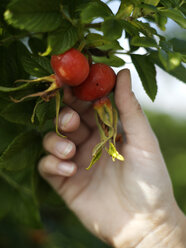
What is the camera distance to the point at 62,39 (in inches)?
33.4

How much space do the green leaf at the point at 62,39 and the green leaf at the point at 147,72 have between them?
0.33m

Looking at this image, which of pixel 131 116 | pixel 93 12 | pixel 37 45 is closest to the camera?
pixel 93 12

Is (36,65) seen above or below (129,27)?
below

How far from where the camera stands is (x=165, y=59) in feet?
2.63

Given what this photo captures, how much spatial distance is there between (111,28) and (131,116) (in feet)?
2.21

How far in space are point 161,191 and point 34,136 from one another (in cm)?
72

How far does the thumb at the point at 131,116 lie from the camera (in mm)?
1233

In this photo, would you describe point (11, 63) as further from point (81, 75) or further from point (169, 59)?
point (169, 59)

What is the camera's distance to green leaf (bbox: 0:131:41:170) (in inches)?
44.9

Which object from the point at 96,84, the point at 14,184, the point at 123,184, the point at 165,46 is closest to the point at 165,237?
the point at 123,184

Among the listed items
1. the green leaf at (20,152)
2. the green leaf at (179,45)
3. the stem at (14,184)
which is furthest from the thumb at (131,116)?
the stem at (14,184)

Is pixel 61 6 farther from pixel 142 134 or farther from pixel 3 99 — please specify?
pixel 142 134

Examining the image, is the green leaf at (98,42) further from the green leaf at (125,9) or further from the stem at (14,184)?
the stem at (14,184)

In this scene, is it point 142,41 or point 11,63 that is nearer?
point 142,41
